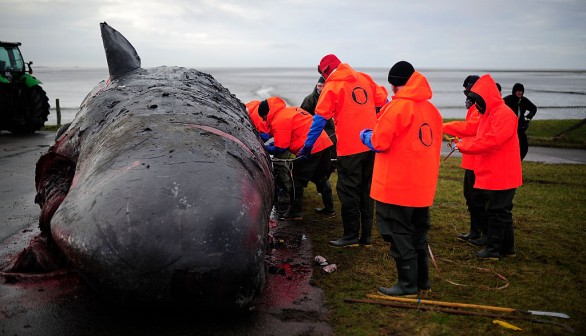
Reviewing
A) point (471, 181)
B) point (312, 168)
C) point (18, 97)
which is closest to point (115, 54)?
point (312, 168)

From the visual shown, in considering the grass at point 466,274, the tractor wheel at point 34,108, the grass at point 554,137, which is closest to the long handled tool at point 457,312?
the grass at point 466,274

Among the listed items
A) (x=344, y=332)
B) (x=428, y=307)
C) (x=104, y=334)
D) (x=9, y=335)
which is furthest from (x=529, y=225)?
(x=9, y=335)

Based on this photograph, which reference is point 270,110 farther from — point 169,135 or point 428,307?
point 428,307

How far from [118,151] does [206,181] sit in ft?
3.30

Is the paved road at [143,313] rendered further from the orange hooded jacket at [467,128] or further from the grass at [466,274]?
the orange hooded jacket at [467,128]

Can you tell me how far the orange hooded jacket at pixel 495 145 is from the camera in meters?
6.16

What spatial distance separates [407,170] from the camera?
4.95 meters

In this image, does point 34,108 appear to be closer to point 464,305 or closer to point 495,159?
point 495,159

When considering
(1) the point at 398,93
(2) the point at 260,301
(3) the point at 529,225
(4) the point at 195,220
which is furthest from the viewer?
(3) the point at 529,225

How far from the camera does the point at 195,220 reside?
11.8 ft

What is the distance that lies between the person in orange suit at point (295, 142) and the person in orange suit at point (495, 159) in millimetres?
2463

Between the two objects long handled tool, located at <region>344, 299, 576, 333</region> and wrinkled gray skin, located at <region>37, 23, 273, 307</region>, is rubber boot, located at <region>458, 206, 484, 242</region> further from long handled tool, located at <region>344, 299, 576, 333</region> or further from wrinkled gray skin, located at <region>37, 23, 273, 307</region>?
wrinkled gray skin, located at <region>37, 23, 273, 307</region>

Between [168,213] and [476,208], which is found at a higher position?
[168,213]

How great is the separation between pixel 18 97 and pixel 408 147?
18.1m
